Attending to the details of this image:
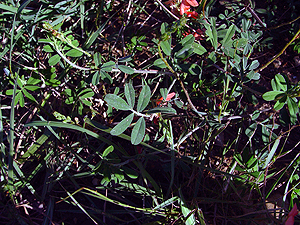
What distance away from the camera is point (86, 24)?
2219mm

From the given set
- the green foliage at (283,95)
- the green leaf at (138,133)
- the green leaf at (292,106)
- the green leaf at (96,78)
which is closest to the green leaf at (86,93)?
the green leaf at (96,78)

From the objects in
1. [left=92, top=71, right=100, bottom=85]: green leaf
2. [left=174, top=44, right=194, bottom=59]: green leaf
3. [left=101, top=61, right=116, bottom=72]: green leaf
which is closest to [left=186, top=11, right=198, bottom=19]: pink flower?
[left=174, top=44, right=194, bottom=59]: green leaf

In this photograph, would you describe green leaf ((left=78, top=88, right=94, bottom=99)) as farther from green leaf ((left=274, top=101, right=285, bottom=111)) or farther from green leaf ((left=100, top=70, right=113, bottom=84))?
green leaf ((left=274, top=101, right=285, bottom=111))

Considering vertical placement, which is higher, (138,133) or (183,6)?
(183,6)

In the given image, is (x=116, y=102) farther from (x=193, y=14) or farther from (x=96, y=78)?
(x=193, y=14)

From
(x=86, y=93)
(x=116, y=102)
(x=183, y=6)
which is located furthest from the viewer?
(x=86, y=93)

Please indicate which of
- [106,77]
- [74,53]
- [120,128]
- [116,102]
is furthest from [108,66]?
[120,128]

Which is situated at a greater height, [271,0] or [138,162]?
[271,0]

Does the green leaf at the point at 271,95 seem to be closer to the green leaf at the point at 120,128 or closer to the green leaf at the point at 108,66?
the green leaf at the point at 120,128

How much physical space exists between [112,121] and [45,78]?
0.65m

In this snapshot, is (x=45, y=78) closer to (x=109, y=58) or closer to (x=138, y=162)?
(x=109, y=58)

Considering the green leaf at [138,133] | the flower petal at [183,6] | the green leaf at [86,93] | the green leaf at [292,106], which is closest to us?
the green leaf at [138,133]

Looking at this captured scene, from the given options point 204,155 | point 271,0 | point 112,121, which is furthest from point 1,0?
point 271,0

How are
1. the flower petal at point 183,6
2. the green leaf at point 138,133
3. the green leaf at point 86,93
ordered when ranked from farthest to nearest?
the green leaf at point 86,93 → the flower petal at point 183,6 → the green leaf at point 138,133
